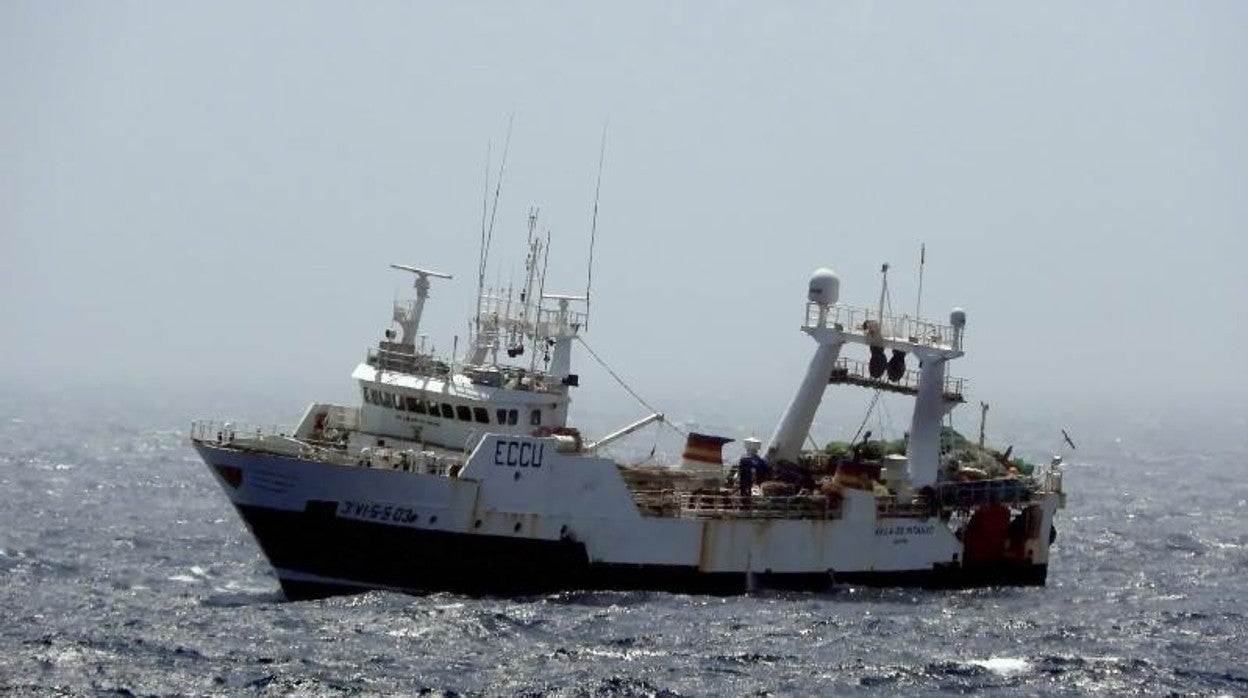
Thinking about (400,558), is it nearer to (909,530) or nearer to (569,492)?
(569,492)

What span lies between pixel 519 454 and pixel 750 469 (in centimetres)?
674

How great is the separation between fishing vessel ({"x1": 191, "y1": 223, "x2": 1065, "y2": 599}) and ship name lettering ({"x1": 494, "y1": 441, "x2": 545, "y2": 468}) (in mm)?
29

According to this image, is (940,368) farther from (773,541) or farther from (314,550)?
(314,550)

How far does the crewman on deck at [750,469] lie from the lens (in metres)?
45.5

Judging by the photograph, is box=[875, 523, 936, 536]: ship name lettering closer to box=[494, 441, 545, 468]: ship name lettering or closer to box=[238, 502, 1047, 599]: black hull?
box=[238, 502, 1047, 599]: black hull

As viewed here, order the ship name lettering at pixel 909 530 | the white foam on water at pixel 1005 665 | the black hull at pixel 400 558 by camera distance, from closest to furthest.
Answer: the white foam on water at pixel 1005 665 < the black hull at pixel 400 558 < the ship name lettering at pixel 909 530

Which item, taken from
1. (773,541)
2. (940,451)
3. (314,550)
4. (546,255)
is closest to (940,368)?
(940,451)

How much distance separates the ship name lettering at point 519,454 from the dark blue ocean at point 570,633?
2.76m

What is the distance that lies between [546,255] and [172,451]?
55.1m

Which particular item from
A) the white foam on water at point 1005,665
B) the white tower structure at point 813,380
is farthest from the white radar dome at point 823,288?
the white foam on water at point 1005,665

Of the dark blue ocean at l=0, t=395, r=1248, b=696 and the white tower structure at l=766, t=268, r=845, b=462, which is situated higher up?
the white tower structure at l=766, t=268, r=845, b=462

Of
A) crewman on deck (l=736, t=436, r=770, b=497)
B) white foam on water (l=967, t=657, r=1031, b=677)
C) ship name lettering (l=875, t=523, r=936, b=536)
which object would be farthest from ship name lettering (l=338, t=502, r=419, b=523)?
ship name lettering (l=875, t=523, r=936, b=536)

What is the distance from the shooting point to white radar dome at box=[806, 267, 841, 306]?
5081 centimetres

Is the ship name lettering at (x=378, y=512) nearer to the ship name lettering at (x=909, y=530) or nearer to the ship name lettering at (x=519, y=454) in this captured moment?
the ship name lettering at (x=519, y=454)
